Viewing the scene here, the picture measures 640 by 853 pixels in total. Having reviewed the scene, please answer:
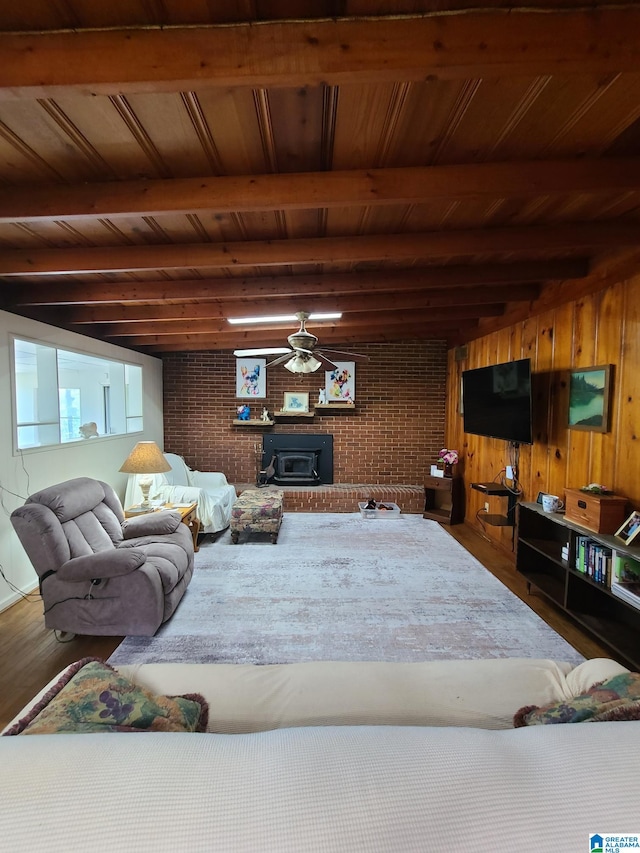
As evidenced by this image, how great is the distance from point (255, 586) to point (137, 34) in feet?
10.4

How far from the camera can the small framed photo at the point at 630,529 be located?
2.18 metres

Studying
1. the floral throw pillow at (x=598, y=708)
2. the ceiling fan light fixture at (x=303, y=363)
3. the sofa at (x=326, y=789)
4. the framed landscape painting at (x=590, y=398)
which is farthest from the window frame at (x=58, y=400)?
the framed landscape painting at (x=590, y=398)

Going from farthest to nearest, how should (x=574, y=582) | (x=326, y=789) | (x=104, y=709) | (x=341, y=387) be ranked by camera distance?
(x=341, y=387), (x=574, y=582), (x=104, y=709), (x=326, y=789)

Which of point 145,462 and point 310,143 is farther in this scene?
point 145,462

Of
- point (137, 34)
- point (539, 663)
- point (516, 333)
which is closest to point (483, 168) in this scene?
point (137, 34)

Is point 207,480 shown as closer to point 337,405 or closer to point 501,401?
point 337,405

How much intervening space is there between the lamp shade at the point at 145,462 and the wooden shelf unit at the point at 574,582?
124 inches

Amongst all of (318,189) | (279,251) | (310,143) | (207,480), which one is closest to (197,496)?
(207,480)

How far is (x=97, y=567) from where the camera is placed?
227cm

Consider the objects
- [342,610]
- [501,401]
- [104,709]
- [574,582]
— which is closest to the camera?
[104,709]

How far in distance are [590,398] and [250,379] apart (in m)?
4.30

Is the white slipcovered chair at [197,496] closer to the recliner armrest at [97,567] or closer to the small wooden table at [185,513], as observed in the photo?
the small wooden table at [185,513]

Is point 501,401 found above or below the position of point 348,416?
above

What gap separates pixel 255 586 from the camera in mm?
3141
